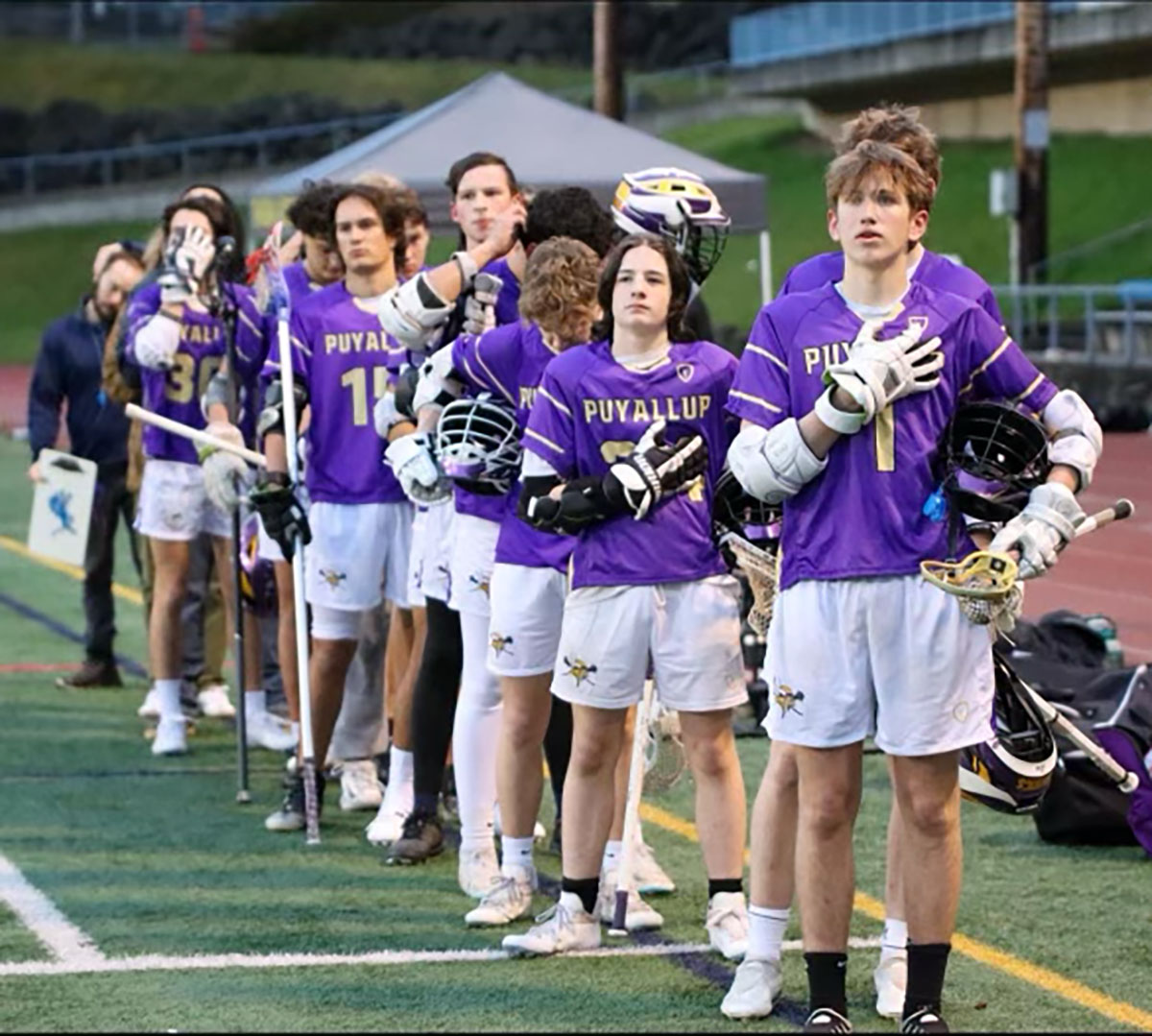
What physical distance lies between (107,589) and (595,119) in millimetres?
4860

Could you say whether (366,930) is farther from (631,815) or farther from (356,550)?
(356,550)

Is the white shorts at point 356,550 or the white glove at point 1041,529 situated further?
the white shorts at point 356,550

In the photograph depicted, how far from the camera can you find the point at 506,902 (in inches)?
302

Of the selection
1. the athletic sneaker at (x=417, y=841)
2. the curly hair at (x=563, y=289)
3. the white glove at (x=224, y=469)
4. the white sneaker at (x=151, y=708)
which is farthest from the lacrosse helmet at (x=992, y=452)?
the white sneaker at (x=151, y=708)

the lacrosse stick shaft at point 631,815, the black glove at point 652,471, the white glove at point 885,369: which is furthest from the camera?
the lacrosse stick shaft at point 631,815

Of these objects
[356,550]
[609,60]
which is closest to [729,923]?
[356,550]

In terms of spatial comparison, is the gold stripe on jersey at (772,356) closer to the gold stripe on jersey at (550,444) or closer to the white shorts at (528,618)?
the gold stripe on jersey at (550,444)

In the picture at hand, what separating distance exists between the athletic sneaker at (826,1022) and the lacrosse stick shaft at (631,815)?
4.13 feet

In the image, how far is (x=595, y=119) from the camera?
16062 millimetres

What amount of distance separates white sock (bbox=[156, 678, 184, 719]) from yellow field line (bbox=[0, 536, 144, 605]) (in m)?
3.66

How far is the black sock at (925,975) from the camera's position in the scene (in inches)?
244

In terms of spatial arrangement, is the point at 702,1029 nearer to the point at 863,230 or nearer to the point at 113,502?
the point at 863,230

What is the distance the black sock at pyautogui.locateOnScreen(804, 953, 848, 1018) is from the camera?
20.5 feet

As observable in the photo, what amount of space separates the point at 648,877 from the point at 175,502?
3.47 meters
